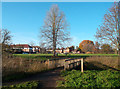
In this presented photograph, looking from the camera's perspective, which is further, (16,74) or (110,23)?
(110,23)

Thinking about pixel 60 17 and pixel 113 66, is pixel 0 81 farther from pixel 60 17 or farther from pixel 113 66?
pixel 60 17

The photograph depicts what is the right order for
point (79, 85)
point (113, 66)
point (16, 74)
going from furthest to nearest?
point (113, 66) → point (16, 74) → point (79, 85)

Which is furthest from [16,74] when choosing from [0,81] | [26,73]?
[0,81]

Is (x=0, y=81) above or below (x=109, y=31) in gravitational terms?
below

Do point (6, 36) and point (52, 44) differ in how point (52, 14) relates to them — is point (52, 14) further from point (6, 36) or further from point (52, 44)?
point (6, 36)

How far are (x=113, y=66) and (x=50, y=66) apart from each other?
6483 millimetres

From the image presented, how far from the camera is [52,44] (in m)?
27.7

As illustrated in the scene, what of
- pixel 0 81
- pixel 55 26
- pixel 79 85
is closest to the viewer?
pixel 79 85

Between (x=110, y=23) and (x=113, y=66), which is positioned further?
(x=110, y=23)

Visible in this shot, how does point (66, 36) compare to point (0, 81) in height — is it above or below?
above

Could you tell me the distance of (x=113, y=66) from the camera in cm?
1270

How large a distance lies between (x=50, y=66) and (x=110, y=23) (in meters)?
10.6

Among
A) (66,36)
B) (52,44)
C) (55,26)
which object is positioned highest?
(55,26)

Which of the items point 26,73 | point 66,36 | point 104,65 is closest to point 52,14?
point 66,36
